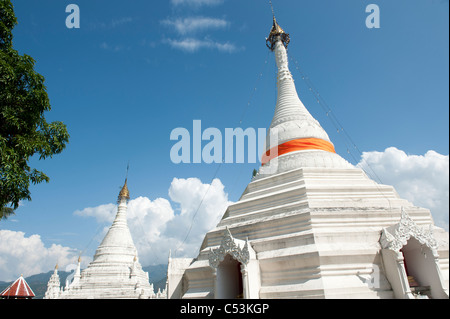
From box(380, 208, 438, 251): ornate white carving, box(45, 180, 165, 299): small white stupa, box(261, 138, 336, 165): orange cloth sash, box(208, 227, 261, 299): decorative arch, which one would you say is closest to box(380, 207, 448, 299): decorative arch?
box(380, 208, 438, 251): ornate white carving

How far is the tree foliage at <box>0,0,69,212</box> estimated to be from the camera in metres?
8.56

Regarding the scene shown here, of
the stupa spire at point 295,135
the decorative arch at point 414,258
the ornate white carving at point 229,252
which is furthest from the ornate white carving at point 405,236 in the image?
the stupa spire at point 295,135

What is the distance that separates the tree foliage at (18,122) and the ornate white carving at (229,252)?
7.38m

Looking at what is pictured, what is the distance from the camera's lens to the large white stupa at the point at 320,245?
1077cm

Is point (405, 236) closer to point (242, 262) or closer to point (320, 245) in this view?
point (320, 245)

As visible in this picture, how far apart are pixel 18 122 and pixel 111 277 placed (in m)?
26.2

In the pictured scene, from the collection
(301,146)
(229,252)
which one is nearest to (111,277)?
(229,252)

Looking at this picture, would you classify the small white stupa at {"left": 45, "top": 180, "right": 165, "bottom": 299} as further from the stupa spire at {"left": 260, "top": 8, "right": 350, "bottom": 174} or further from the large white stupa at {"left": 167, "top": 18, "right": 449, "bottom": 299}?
the stupa spire at {"left": 260, "top": 8, "right": 350, "bottom": 174}

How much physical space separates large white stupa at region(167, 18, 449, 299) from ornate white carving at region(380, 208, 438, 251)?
4cm

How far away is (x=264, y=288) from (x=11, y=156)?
10287 mm

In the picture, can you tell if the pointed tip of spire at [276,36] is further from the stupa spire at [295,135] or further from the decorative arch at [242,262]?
the decorative arch at [242,262]

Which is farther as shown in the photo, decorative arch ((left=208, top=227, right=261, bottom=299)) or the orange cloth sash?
the orange cloth sash

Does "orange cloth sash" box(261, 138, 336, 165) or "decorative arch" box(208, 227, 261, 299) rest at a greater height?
"orange cloth sash" box(261, 138, 336, 165)
